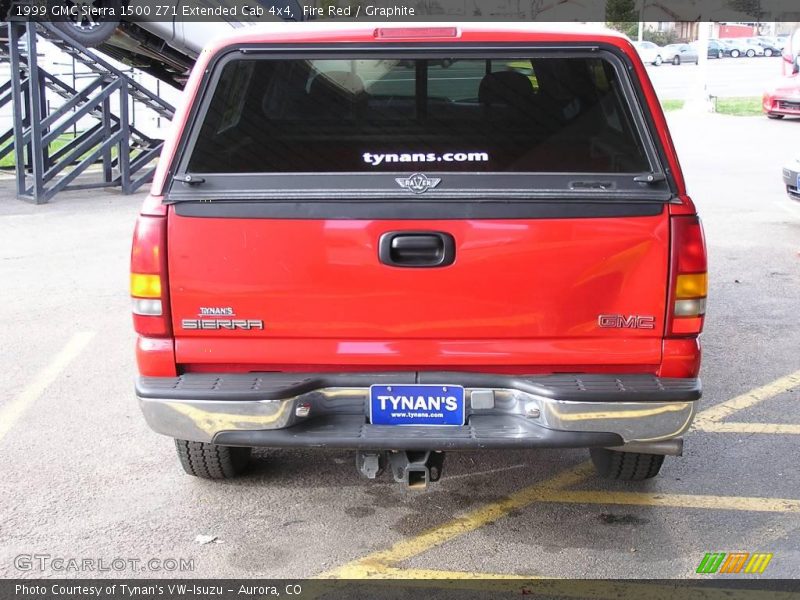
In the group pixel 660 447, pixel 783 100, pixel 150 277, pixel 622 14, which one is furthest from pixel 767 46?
pixel 150 277

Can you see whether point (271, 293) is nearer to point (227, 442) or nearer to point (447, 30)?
point (227, 442)

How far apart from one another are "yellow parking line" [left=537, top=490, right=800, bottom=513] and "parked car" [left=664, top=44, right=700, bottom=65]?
50.1 meters

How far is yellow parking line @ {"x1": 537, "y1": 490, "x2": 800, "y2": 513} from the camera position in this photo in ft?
13.6

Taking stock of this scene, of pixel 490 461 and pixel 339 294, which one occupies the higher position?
pixel 339 294

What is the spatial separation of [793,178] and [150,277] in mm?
8408

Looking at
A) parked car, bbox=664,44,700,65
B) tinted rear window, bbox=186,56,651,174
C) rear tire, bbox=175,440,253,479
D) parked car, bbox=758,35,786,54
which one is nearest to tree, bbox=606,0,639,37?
parked car, bbox=664,44,700,65

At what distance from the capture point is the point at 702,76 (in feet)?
81.6

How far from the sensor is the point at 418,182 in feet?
11.4

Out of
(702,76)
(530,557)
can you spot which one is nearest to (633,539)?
(530,557)

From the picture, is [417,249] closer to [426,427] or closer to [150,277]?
[426,427]

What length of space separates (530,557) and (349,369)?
1.01 m

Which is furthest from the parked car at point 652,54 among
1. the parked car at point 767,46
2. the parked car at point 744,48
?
the parked car at point 767,46

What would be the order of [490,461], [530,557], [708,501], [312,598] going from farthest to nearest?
1. [490,461]
2. [708,501]
3. [530,557]
4. [312,598]

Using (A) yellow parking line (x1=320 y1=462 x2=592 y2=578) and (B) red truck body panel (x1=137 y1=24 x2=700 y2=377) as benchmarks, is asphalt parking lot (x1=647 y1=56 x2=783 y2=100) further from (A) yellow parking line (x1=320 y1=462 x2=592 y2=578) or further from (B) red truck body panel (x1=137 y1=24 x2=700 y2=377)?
(B) red truck body panel (x1=137 y1=24 x2=700 y2=377)
